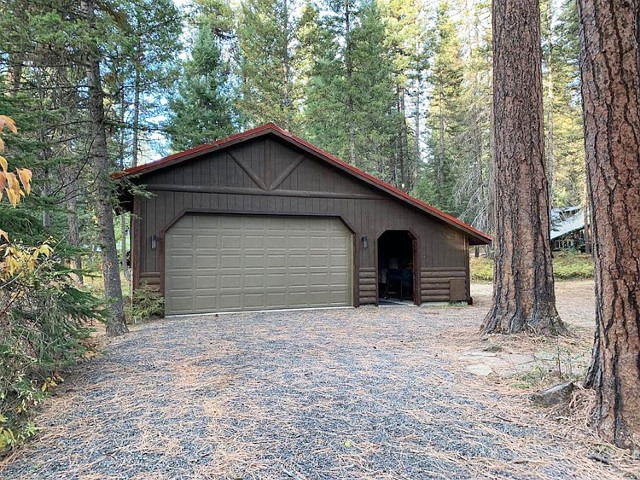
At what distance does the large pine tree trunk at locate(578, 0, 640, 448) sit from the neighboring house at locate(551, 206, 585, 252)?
23.5 m

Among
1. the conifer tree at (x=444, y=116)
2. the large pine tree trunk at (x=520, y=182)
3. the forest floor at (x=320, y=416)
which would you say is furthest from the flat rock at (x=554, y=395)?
the conifer tree at (x=444, y=116)

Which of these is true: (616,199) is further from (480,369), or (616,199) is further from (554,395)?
(480,369)

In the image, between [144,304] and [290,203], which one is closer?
[144,304]

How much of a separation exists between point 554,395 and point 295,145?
7.17m

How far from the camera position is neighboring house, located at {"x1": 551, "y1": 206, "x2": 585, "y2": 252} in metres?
23.7

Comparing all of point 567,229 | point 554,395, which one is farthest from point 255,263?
Answer: point 567,229

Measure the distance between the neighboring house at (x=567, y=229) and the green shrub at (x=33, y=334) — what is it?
972 inches

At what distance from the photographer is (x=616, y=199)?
7.61 feet

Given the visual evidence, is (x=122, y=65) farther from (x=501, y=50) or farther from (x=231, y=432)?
(x=231, y=432)

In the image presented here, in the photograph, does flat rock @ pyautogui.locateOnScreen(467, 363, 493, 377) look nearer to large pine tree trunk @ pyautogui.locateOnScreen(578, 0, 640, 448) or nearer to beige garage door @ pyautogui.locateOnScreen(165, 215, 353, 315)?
large pine tree trunk @ pyautogui.locateOnScreen(578, 0, 640, 448)

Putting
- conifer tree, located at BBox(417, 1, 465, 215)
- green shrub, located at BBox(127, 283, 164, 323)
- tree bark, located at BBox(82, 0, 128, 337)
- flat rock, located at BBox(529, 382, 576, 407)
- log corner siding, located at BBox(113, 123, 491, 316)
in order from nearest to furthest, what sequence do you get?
flat rock, located at BBox(529, 382, 576, 407), tree bark, located at BBox(82, 0, 128, 337), green shrub, located at BBox(127, 283, 164, 323), log corner siding, located at BBox(113, 123, 491, 316), conifer tree, located at BBox(417, 1, 465, 215)

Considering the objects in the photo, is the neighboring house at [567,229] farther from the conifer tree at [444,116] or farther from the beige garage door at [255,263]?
the beige garage door at [255,263]

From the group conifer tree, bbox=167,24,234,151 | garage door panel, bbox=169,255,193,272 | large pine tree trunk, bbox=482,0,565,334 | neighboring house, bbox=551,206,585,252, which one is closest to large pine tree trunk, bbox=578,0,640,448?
large pine tree trunk, bbox=482,0,565,334

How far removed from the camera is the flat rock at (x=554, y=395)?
2.74 metres
